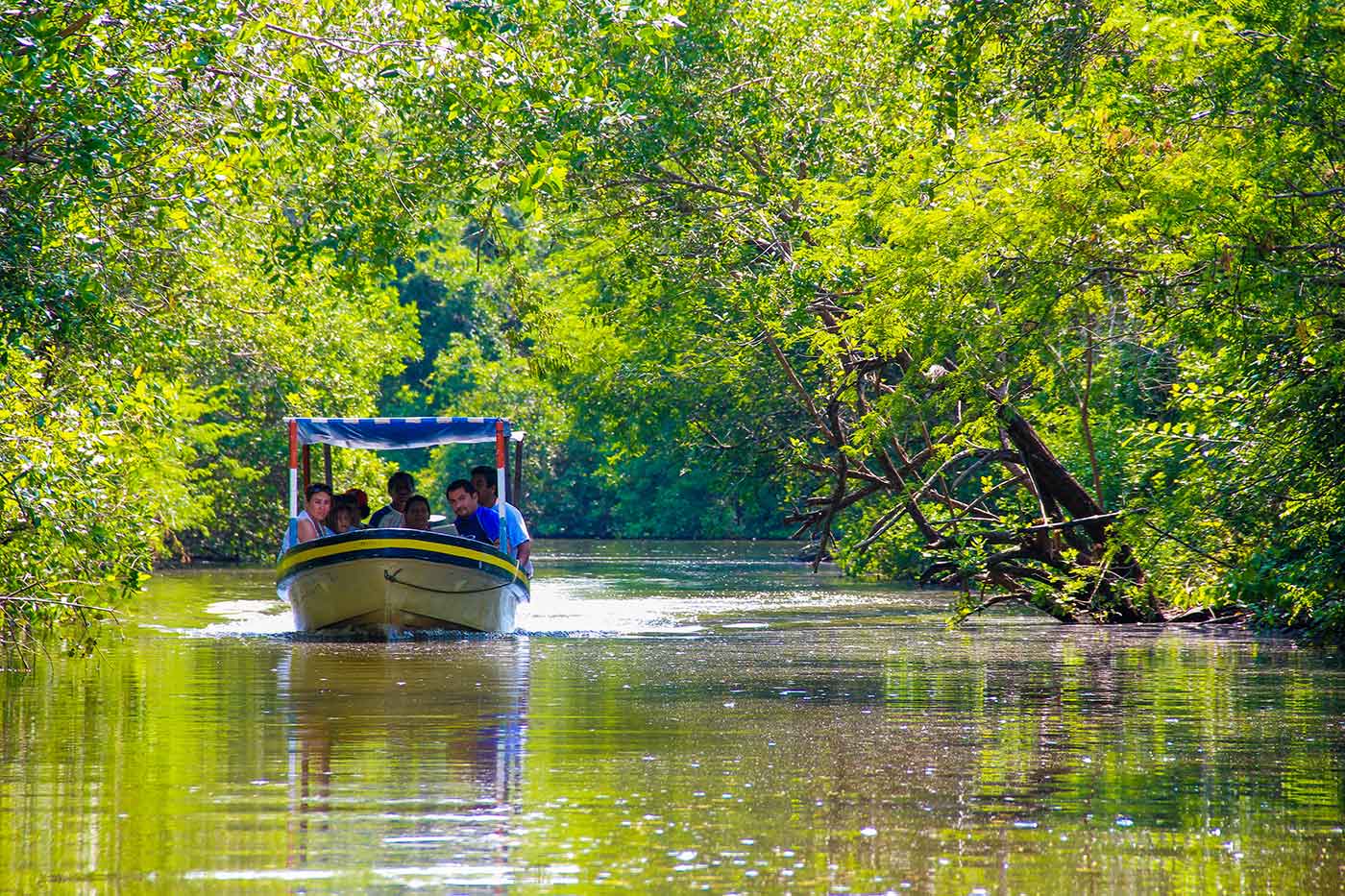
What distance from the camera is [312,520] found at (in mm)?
22125

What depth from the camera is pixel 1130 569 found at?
22938mm

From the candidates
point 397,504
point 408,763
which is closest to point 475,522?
point 397,504

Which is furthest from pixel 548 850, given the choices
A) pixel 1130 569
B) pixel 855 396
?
pixel 855 396

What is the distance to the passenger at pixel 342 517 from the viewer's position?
22.3 metres

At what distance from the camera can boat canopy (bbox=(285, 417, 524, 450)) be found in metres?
21.7

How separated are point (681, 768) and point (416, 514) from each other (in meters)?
11.8

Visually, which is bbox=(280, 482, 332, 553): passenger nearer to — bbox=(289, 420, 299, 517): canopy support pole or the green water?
bbox=(289, 420, 299, 517): canopy support pole

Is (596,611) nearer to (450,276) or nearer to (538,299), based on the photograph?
(538,299)

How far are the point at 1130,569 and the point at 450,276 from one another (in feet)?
125

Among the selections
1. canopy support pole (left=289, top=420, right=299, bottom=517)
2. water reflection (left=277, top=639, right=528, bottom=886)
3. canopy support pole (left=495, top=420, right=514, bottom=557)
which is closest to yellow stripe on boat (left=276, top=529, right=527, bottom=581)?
canopy support pole (left=495, top=420, right=514, bottom=557)

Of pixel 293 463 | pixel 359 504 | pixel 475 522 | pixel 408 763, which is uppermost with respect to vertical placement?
pixel 293 463

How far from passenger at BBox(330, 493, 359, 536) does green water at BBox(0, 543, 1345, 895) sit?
239 cm

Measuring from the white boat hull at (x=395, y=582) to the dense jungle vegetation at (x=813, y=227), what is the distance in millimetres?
2111

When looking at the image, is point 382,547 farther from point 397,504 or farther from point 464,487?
point 397,504
